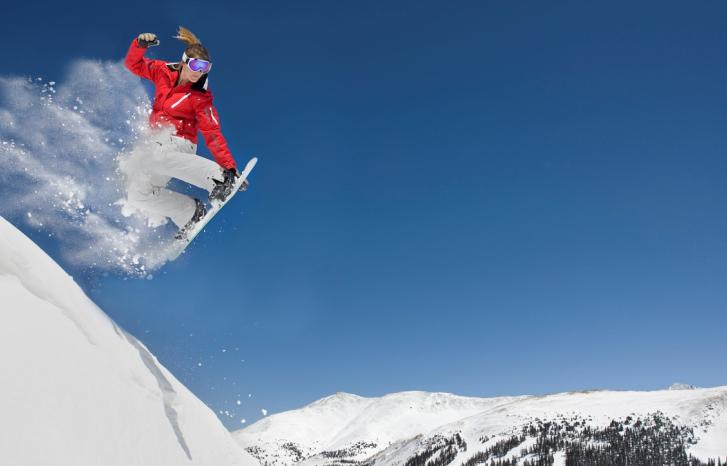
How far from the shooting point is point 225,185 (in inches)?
443

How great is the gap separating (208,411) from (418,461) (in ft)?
617

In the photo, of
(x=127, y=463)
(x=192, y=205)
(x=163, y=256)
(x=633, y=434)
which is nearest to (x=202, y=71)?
(x=192, y=205)

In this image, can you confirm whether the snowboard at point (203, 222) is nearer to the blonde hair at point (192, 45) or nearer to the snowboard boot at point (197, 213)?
the snowboard boot at point (197, 213)

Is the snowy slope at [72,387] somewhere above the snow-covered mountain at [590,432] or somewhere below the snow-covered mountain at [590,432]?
below

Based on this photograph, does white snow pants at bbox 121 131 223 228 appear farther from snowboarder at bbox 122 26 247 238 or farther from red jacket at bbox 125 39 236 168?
red jacket at bbox 125 39 236 168

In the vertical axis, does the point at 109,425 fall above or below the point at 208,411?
below

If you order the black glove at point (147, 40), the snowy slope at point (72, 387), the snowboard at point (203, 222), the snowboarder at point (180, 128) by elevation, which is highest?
the black glove at point (147, 40)

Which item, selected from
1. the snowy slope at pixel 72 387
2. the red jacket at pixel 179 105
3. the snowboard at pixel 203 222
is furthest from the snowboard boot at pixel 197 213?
the snowy slope at pixel 72 387

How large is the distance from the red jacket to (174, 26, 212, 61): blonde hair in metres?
0.55

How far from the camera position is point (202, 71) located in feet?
35.1

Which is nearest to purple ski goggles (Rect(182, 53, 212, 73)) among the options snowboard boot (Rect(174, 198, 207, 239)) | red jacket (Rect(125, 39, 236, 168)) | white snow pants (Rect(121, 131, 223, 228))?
red jacket (Rect(125, 39, 236, 168))

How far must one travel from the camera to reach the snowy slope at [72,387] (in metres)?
3.48

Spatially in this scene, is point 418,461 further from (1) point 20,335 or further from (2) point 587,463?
(1) point 20,335

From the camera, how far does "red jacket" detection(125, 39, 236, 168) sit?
1088 centimetres
